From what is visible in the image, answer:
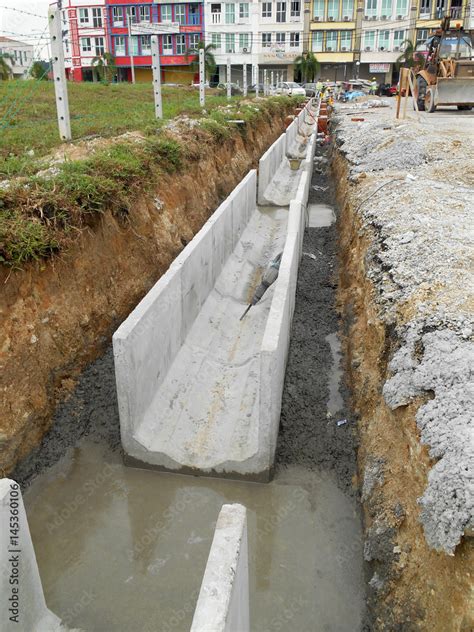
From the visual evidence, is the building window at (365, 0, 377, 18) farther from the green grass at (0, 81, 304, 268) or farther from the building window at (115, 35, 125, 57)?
the green grass at (0, 81, 304, 268)

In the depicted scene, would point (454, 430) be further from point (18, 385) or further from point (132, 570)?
point (18, 385)

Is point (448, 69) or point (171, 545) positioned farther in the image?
point (448, 69)

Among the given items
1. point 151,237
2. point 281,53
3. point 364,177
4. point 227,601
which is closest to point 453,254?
point 151,237

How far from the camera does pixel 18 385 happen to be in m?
4.91

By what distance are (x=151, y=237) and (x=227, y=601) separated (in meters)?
6.01

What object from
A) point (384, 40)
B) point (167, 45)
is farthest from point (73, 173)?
point (384, 40)

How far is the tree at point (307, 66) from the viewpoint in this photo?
5178cm

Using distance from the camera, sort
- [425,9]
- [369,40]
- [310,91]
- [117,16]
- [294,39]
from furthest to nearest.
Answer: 1. [294,39]
2. [369,40]
3. [117,16]
4. [425,9]
5. [310,91]

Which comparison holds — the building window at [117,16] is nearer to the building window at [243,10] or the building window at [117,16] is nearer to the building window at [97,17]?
the building window at [97,17]

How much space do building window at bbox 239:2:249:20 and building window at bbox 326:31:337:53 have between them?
8.36 metres

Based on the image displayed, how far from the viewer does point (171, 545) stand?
4.41 meters

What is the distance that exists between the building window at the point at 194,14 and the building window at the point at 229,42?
319 centimetres

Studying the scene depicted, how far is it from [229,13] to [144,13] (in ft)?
27.4

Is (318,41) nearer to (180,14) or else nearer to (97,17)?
(180,14)
